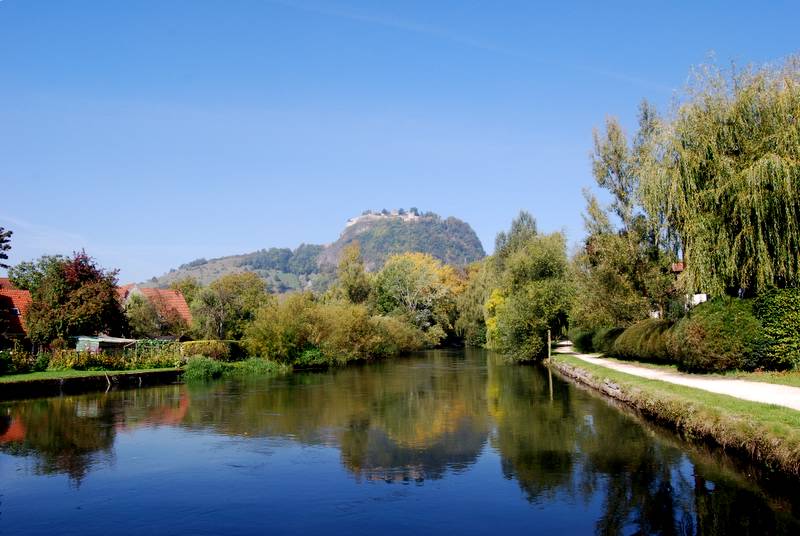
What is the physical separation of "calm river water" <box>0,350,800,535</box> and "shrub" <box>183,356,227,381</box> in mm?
12761

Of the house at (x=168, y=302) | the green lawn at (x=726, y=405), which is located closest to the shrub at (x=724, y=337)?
the green lawn at (x=726, y=405)

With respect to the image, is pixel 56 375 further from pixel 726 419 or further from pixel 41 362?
pixel 726 419

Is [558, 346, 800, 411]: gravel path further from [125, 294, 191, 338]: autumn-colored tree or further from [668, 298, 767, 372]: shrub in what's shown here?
[125, 294, 191, 338]: autumn-colored tree

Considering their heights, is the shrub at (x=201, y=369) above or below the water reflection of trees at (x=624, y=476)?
above

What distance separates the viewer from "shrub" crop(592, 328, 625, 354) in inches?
1537

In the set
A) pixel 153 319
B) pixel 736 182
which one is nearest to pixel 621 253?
pixel 736 182

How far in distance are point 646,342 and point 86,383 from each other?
26.8 metres

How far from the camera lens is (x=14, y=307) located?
138 feet

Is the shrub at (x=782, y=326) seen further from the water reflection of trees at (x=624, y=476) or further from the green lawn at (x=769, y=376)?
the water reflection of trees at (x=624, y=476)

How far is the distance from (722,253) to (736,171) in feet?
9.89

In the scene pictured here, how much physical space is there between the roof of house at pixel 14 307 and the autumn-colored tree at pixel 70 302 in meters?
2.83

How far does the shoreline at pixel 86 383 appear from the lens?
27.1 meters

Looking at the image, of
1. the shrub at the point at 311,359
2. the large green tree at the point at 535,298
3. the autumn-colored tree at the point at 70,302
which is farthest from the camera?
the shrub at the point at 311,359

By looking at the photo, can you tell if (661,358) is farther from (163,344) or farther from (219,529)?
(163,344)
